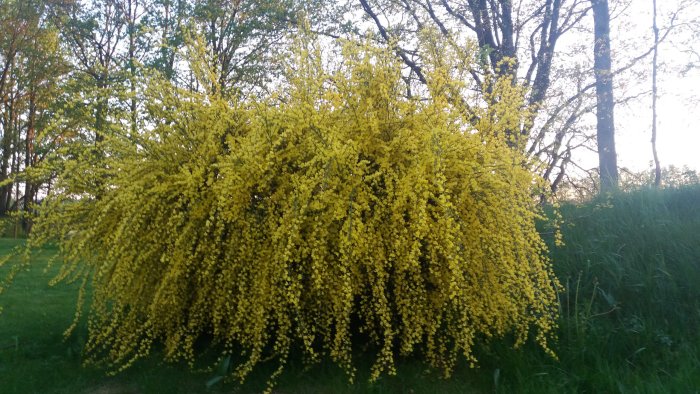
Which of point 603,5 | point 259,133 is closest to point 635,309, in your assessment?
point 259,133

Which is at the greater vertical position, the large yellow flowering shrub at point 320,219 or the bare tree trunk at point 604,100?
the bare tree trunk at point 604,100

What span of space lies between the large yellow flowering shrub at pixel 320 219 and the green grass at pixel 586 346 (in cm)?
27

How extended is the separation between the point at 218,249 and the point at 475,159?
6.62 feet

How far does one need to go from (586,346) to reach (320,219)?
2417mm

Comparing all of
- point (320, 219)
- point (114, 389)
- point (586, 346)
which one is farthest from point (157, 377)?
point (586, 346)

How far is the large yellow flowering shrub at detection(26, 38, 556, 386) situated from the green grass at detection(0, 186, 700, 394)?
0.27 m

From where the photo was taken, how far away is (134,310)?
181 inches

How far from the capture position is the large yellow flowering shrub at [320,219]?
13.1 ft

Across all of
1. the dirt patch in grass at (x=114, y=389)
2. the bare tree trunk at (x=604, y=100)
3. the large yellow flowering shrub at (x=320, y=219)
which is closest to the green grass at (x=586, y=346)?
the dirt patch in grass at (x=114, y=389)

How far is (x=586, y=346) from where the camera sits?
4.68 m

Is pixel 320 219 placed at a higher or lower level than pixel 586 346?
higher

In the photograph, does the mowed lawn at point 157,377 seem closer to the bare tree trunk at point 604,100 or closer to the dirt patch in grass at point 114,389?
the dirt patch in grass at point 114,389

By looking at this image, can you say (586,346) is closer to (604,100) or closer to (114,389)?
(114,389)

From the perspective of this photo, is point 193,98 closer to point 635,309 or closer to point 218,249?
point 218,249
